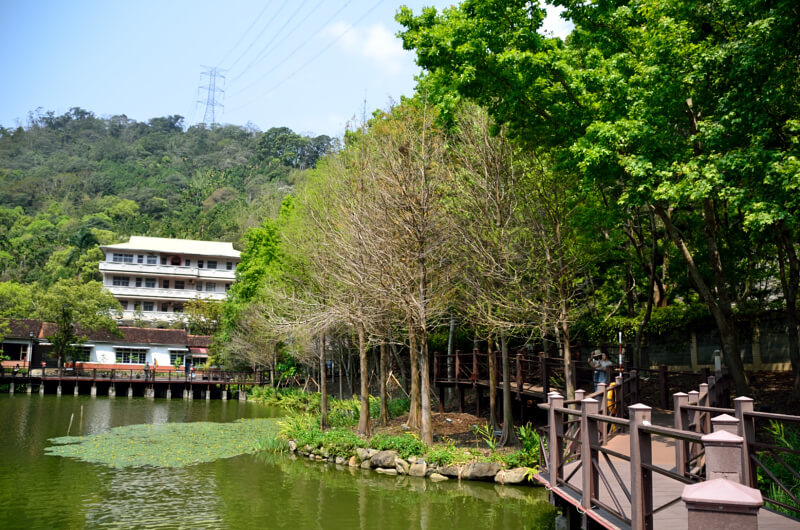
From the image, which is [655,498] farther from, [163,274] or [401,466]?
[163,274]

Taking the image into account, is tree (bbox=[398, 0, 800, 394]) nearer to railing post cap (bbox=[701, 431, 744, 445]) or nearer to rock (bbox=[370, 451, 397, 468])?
railing post cap (bbox=[701, 431, 744, 445])

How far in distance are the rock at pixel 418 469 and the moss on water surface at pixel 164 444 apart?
7.04m

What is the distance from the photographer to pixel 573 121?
14445 millimetres

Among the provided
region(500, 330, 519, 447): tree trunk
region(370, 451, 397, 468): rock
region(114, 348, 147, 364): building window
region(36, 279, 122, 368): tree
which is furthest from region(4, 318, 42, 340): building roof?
region(500, 330, 519, 447): tree trunk

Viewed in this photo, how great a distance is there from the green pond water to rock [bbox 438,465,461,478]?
392 millimetres

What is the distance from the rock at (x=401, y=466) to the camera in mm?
16844

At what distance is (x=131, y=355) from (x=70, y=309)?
1033cm

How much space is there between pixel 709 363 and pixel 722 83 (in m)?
13.5

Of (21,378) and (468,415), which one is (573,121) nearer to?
(468,415)

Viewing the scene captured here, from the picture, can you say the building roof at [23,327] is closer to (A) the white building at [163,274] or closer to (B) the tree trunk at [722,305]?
(A) the white building at [163,274]

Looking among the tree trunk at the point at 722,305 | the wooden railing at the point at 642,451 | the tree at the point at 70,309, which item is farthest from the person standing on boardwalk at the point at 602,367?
the tree at the point at 70,309

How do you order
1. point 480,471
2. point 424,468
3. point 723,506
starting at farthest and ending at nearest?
1. point 424,468
2. point 480,471
3. point 723,506

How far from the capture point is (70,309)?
48.1 metres

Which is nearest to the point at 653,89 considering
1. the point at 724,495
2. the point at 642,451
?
the point at 642,451
